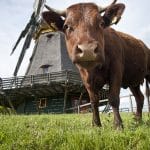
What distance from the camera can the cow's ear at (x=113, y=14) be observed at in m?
8.02

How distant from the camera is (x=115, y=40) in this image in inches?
344

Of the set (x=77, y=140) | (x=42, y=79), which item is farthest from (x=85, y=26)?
(x=42, y=79)

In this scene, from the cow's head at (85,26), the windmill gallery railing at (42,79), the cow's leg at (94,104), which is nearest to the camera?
the cow's head at (85,26)

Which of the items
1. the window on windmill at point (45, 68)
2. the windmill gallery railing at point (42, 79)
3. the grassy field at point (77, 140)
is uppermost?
the window on windmill at point (45, 68)

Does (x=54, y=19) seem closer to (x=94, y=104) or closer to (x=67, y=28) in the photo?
(x=67, y=28)

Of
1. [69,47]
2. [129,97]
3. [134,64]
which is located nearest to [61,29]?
[69,47]

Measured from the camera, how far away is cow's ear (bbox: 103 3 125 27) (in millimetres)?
8023

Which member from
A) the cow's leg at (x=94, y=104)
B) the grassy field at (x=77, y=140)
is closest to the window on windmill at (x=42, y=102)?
the cow's leg at (x=94, y=104)

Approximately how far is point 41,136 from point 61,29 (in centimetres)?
228

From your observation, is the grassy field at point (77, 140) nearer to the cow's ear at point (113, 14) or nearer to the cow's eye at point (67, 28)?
the cow's eye at point (67, 28)

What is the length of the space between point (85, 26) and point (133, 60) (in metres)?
2.61

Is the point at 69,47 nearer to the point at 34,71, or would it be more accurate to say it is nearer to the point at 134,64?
the point at 134,64

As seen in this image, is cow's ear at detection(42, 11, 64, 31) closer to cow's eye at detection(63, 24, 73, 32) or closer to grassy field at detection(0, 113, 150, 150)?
cow's eye at detection(63, 24, 73, 32)

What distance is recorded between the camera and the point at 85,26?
7.20 m
